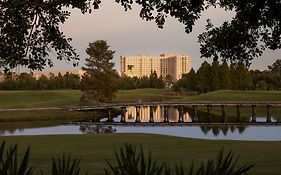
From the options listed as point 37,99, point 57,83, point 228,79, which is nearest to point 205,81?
point 228,79

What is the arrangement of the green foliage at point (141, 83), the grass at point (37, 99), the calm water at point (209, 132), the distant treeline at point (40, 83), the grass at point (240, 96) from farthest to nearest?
the green foliage at point (141, 83) < the distant treeline at point (40, 83) < the grass at point (240, 96) < the grass at point (37, 99) < the calm water at point (209, 132)

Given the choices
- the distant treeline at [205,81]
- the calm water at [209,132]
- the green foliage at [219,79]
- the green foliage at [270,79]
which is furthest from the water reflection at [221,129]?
the green foliage at [270,79]

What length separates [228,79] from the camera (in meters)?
112

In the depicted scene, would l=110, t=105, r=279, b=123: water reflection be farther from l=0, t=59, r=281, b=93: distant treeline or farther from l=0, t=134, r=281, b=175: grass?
l=0, t=134, r=281, b=175: grass

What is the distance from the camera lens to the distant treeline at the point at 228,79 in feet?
343

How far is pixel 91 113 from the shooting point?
7388 cm

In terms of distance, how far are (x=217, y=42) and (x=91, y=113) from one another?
213 ft

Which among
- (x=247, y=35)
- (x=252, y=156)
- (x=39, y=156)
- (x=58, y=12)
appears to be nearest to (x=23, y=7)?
(x=58, y=12)

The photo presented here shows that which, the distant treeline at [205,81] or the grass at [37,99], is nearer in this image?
the grass at [37,99]

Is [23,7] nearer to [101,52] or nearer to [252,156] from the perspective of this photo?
[252,156]

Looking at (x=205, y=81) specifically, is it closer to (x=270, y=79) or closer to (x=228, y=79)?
(x=228, y=79)

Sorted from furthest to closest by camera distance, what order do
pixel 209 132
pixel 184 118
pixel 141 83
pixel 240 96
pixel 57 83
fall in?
pixel 141 83, pixel 57 83, pixel 240 96, pixel 184 118, pixel 209 132

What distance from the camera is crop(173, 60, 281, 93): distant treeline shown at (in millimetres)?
104500

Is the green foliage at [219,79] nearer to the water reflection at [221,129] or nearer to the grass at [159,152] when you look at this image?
the water reflection at [221,129]
